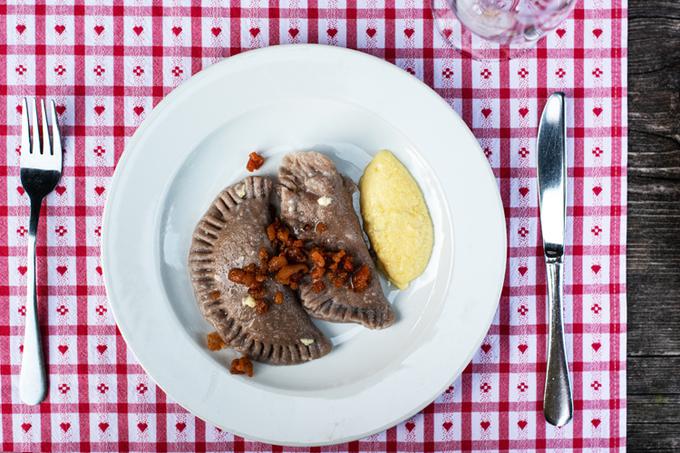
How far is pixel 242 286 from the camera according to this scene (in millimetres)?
1908

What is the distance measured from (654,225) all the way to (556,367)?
572 millimetres

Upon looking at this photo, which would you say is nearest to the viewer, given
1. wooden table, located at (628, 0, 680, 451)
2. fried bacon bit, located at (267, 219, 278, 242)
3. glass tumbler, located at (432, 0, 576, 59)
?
glass tumbler, located at (432, 0, 576, 59)

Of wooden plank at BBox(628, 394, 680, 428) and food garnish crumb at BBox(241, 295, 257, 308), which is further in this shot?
wooden plank at BBox(628, 394, 680, 428)

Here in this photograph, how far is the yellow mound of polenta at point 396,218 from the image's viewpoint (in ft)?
6.43

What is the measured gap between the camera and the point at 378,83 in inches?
73.8

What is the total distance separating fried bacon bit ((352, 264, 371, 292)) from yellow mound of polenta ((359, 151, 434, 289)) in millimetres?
94

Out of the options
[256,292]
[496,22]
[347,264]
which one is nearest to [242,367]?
[256,292]

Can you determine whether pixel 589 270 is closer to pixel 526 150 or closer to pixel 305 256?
pixel 526 150

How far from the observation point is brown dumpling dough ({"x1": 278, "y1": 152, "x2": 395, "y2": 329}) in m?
1.92

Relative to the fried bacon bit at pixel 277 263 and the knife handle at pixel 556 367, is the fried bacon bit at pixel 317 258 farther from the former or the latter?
the knife handle at pixel 556 367

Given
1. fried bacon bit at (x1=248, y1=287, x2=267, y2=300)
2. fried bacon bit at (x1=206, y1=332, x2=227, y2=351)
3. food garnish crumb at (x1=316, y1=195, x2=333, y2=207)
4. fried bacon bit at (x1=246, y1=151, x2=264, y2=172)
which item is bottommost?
fried bacon bit at (x1=206, y1=332, x2=227, y2=351)

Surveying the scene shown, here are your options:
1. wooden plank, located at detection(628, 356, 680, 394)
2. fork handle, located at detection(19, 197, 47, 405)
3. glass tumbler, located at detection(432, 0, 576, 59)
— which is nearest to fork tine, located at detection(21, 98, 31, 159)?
fork handle, located at detection(19, 197, 47, 405)

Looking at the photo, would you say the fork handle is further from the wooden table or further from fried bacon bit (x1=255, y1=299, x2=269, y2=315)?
the wooden table

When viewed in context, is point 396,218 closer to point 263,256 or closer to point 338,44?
point 263,256
